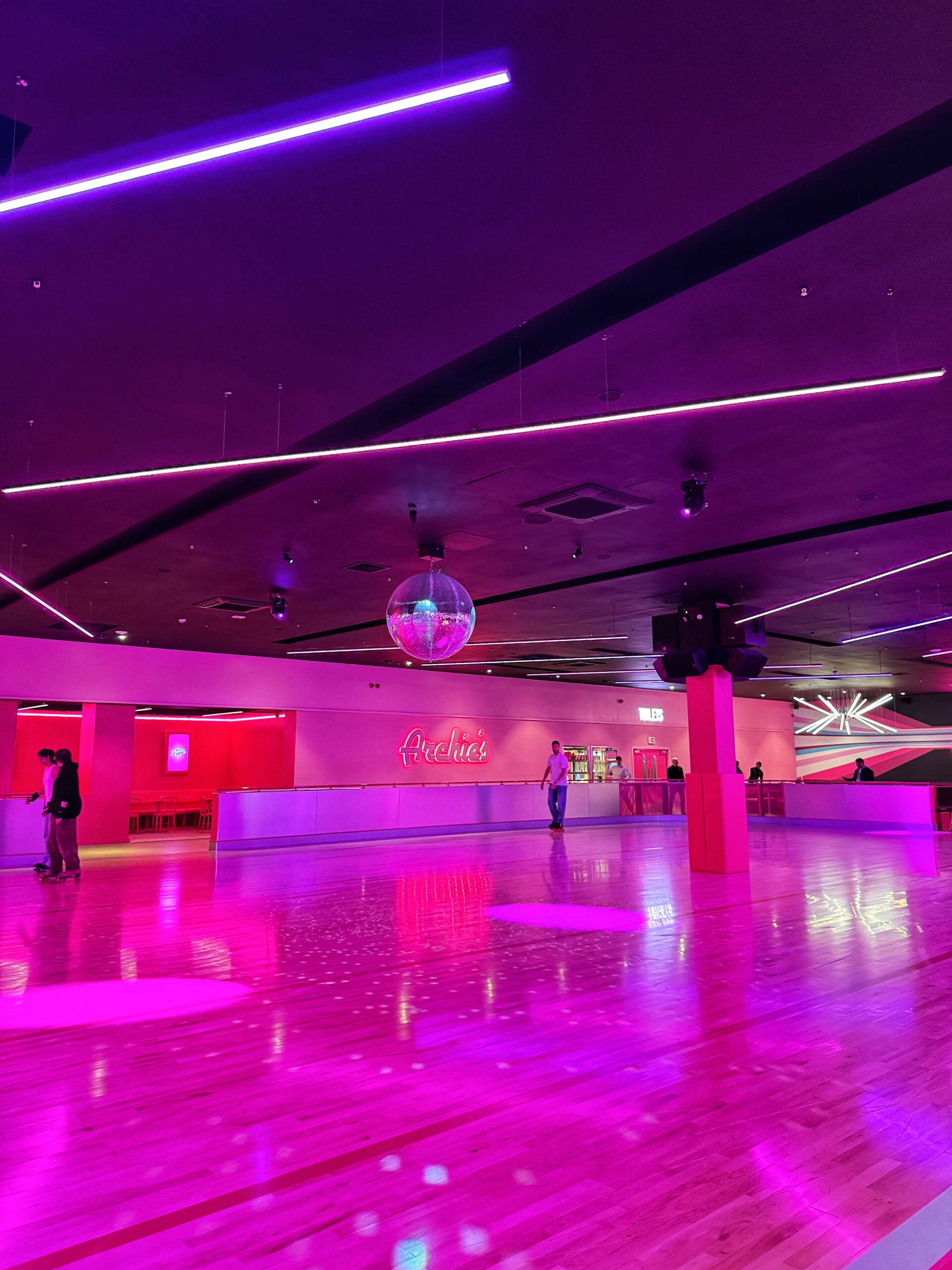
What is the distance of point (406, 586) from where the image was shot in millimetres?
6672

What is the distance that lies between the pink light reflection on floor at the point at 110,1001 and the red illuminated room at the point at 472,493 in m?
0.04

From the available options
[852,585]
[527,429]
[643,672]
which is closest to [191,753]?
[643,672]

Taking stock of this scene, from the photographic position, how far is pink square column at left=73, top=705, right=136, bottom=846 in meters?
16.1

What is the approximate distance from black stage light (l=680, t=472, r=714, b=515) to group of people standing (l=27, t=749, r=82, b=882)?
24.3 ft

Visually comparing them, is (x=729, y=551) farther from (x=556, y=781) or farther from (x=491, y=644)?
(x=556, y=781)

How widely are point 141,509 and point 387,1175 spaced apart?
676 centimetres

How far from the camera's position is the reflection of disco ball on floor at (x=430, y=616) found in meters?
6.50

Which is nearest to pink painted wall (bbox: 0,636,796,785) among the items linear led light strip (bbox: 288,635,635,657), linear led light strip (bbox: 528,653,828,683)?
linear led light strip (bbox: 528,653,828,683)

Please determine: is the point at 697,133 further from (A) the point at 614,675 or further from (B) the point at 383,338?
(A) the point at 614,675

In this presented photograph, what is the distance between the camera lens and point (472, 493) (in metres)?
7.47

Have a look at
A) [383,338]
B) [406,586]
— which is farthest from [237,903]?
[383,338]

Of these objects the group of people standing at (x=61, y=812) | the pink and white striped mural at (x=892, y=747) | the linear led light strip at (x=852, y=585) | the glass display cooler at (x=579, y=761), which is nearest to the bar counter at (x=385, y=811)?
the glass display cooler at (x=579, y=761)

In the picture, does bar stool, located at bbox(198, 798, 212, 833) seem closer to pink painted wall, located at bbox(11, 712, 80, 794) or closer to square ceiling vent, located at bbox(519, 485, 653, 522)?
pink painted wall, located at bbox(11, 712, 80, 794)

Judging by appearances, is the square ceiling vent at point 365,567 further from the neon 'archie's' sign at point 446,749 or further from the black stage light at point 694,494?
the neon 'archie's' sign at point 446,749
